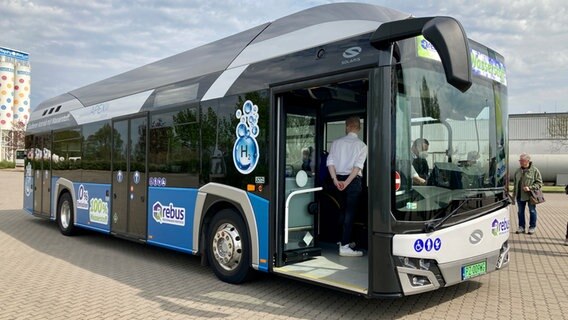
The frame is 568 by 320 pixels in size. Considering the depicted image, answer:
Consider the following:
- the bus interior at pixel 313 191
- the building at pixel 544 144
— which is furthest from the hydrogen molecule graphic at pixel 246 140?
the building at pixel 544 144

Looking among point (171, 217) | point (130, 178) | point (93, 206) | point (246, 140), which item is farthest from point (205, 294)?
point (93, 206)

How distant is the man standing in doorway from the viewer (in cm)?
566

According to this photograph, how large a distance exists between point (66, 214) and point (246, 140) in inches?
260

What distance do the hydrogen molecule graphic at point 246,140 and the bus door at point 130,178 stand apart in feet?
7.93

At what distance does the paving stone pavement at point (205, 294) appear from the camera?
5.02m

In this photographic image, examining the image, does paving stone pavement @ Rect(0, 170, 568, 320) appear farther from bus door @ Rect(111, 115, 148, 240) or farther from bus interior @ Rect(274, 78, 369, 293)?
bus door @ Rect(111, 115, 148, 240)

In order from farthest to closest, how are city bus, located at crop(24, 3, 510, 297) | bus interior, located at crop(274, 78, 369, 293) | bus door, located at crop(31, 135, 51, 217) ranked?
bus door, located at crop(31, 135, 51, 217) → bus interior, located at crop(274, 78, 369, 293) → city bus, located at crop(24, 3, 510, 297)

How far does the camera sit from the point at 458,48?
3.80 m

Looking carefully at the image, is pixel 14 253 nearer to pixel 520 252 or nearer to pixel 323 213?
pixel 323 213

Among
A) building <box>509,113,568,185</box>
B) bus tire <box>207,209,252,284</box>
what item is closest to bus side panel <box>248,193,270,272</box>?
bus tire <box>207,209,252,284</box>

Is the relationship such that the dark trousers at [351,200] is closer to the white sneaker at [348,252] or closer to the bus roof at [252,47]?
the white sneaker at [348,252]

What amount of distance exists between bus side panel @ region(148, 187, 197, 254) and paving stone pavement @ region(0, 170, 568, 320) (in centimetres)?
45

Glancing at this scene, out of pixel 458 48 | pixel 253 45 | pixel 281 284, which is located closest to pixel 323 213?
pixel 281 284

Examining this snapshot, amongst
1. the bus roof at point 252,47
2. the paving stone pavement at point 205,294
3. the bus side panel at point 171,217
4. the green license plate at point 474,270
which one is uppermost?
the bus roof at point 252,47
